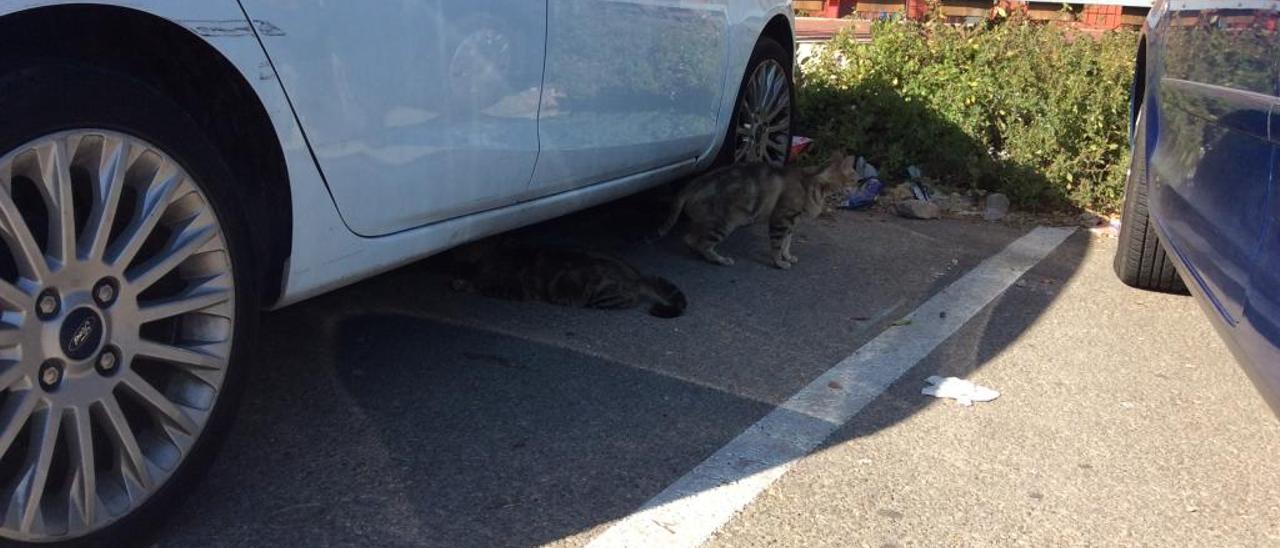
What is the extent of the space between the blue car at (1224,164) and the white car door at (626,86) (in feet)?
6.15

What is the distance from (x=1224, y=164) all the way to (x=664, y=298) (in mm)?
2129

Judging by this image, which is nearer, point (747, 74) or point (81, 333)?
point (81, 333)

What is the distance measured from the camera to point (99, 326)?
7.91 feet

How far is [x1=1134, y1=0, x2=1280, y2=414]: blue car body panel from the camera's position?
280 centimetres

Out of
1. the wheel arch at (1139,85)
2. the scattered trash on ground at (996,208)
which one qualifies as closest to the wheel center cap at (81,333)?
the wheel arch at (1139,85)

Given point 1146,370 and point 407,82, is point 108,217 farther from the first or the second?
point 1146,370

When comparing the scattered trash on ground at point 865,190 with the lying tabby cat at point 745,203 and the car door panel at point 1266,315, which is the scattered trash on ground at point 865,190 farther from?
the car door panel at point 1266,315

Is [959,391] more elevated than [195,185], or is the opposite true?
[195,185]

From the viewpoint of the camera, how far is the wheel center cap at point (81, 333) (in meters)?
2.34

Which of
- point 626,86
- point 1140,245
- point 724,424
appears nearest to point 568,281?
point 626,86

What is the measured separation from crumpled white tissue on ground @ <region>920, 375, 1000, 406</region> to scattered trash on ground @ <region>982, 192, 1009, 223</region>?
3021 millimetres

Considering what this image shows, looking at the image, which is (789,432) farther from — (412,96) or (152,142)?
(152,142)

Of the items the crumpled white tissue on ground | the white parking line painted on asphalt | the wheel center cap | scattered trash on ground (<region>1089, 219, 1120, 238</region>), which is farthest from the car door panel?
scattered trash on ground (<region>1089, 219, 1120, 238</region>)

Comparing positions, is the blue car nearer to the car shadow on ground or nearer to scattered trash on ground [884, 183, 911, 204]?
the car shadow on ground
